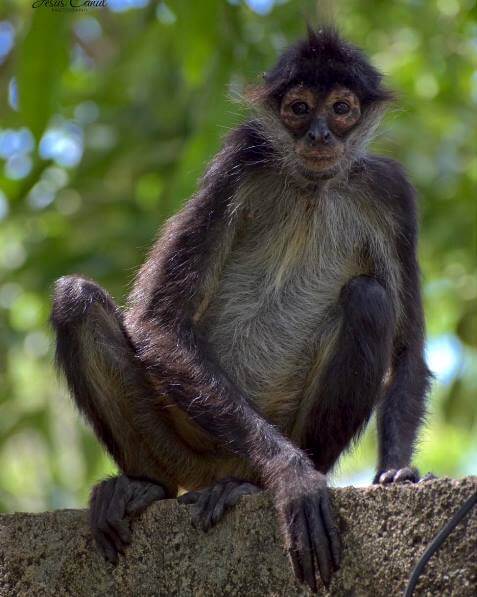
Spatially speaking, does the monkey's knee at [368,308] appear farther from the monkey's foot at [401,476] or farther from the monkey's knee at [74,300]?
the monkey's knee at [74,300]

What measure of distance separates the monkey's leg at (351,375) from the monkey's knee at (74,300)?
4.30ft

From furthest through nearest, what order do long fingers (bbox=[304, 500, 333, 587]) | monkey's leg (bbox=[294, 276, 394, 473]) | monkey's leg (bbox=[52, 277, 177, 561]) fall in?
monkey's leg (bbox=[52, 277, 177, 561]) → monkey's leg (bbox=[294, 276, 394, 473]) → long fingers (bbox=[304, 500, 333, 587])

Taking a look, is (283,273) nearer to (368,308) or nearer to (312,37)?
(368,308)

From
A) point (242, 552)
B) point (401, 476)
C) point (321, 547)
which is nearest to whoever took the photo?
point (321, 547)

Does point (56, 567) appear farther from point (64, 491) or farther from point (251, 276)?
point (64, 491)

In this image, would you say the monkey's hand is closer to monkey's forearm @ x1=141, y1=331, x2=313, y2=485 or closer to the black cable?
monkey's forearm @ x1=141, y1=331, x2=313, y2=485

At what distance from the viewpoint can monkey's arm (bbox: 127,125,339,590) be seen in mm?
6137

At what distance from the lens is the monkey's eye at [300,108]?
7504 millimetres

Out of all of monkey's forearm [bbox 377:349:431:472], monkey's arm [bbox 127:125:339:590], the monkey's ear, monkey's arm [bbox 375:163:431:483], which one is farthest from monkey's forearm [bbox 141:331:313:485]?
the monkey's ear

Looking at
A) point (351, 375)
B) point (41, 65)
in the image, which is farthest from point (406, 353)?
point (41, 65)

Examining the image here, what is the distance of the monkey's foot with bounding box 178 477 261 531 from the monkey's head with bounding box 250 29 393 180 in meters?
2.25

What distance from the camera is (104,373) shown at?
6766 mm

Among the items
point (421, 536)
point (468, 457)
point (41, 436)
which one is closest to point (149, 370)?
point (421, 536)

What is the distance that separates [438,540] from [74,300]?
295cm
